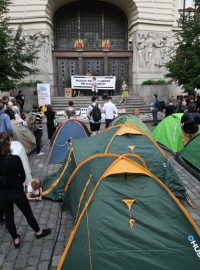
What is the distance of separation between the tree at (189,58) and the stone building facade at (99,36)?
308 inches

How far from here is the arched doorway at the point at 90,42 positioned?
81.3ft

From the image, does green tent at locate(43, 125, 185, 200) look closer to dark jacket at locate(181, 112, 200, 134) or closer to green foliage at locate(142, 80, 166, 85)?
dark jacket at locate(181, 112, 200, 134)

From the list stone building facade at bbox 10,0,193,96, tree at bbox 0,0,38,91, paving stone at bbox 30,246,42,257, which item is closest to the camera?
paving stone at bbox 30,246,42,257

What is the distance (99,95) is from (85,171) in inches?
722

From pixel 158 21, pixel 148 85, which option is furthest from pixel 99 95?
pixel 158 21

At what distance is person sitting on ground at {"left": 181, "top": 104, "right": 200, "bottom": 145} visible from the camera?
9914mm

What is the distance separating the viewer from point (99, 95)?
23.5m

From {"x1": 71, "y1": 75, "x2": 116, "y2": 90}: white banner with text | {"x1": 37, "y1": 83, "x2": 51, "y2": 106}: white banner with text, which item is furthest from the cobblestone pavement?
{"x1": 71, "y1": 75, "x2": 116, "y2": 90}: white banner with text

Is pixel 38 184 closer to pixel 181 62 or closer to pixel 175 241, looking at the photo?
pixel 175 241

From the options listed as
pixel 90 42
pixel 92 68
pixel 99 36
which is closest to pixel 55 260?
pixel 92 68

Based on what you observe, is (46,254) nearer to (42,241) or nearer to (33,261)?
(33,261)

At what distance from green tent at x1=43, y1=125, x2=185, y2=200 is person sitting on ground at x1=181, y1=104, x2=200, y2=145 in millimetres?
3033

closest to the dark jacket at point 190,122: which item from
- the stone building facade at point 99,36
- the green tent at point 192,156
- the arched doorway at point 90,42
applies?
the green tent at point 192,156

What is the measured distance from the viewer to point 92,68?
2519 cm
